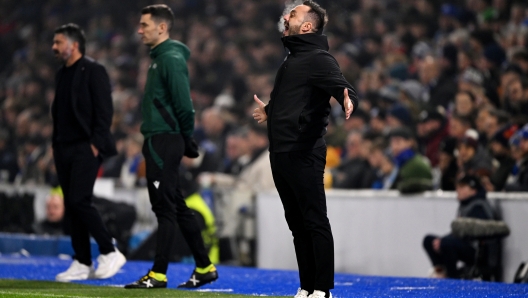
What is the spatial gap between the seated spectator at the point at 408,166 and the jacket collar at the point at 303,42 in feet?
14.8

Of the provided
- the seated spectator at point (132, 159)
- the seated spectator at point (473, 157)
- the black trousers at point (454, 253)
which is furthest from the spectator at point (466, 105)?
the seated spectator at point (132, 159)

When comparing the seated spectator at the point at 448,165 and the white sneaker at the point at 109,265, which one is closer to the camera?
the white sneaker at the point at 109,265

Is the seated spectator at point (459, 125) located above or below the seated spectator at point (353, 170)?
above

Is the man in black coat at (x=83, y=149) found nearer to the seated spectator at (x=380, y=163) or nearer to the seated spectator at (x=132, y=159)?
the seated spectator at (x=380, y=163)

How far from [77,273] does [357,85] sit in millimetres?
7824

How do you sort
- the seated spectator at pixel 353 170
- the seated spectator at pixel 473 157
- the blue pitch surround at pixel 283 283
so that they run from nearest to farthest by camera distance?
the blue pitch surround at pixel 283 283, the seated spectator at pixel 473 157, the seated spectator at pixel 353 170

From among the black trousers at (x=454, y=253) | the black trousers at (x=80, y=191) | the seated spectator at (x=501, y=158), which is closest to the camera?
the black trousers at (x=80, y=191)

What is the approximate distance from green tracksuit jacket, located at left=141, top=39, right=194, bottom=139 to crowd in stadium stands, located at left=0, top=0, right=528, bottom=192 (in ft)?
11.3

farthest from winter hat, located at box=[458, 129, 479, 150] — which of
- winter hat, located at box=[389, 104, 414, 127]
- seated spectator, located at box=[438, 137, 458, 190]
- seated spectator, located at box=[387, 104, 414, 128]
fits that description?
winter hat, located at box=[389, 104, 414, 127]

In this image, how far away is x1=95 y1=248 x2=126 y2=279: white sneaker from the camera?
8617 mm

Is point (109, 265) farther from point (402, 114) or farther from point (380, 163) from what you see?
point (402, 114)

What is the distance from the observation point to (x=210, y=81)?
19438 mm

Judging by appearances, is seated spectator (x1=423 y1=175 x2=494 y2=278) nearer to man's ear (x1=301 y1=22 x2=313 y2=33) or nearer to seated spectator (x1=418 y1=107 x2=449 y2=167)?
seated spectator (x1=418 y1=107 x2=449 y2=167)

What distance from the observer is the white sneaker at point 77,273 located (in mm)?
8656
